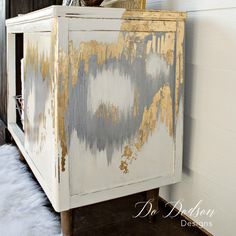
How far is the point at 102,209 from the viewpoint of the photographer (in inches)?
55.9

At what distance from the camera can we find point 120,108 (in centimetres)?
115

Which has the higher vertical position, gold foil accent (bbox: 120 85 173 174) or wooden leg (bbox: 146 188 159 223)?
gold foil accent (bbox: 120 85 173 174)

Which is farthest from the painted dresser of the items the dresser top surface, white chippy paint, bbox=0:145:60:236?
white chippy paint, bbox=0:145:60:236

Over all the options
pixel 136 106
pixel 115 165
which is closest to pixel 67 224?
pixel 115 165

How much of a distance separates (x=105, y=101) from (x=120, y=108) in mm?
62

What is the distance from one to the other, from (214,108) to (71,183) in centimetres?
54

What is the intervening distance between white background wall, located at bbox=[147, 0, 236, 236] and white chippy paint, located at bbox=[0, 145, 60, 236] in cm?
55

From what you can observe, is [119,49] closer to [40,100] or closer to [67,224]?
[40,100]

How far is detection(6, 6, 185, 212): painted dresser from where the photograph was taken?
105 cm

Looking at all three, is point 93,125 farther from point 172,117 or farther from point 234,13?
point 234,13

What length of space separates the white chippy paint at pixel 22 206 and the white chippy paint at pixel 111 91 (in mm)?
499

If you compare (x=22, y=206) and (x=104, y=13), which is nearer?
(x=104, y=13)

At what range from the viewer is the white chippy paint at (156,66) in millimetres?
1176

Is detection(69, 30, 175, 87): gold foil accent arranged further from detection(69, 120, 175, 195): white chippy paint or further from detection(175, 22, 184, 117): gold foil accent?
detection(69, 120, 175, 195): white chippy paint
